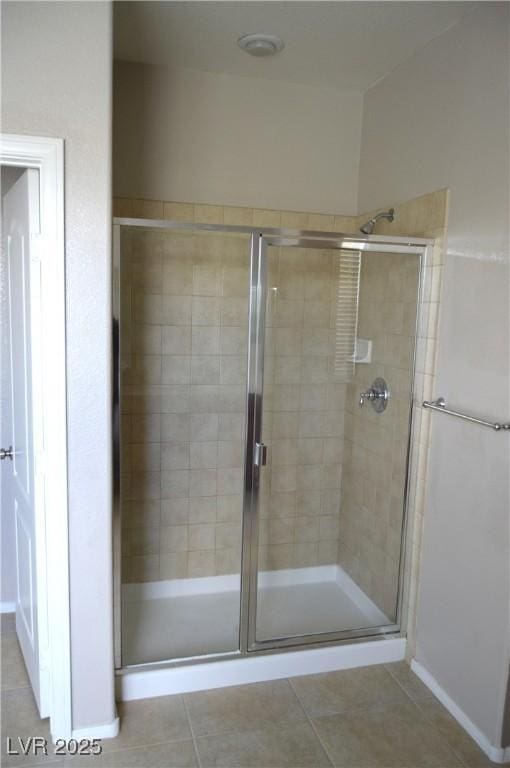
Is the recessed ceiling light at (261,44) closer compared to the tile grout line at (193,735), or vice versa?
the tile grout line at (193,735)

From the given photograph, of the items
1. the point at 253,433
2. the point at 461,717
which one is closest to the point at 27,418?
the point at 253,433

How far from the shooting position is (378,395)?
272 centimetres

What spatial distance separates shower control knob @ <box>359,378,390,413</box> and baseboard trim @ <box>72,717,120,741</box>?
66.6 inches

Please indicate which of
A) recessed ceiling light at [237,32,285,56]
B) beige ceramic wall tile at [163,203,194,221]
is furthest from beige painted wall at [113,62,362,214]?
recessed ceiling light at [237,32,285,56]

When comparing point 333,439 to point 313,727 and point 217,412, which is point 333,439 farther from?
point 313,727

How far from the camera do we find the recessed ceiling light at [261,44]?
243 cm

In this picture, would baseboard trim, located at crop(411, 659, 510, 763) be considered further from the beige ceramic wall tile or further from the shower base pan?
the beige ceramic wall tile

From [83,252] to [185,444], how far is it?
4.35ft

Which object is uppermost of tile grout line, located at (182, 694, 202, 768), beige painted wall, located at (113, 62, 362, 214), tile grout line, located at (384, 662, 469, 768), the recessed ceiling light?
the recessed ceiling light

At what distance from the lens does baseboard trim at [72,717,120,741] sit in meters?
2.04

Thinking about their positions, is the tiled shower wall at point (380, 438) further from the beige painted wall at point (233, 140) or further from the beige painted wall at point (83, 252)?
the beige painted wall at point (83, 252)

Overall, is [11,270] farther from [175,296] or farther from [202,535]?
[202,535]

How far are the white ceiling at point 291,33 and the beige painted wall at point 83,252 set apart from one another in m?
0.63

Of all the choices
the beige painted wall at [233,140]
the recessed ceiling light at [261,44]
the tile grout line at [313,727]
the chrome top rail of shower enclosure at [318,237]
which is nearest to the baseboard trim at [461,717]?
the tile grout line at [313,727]
